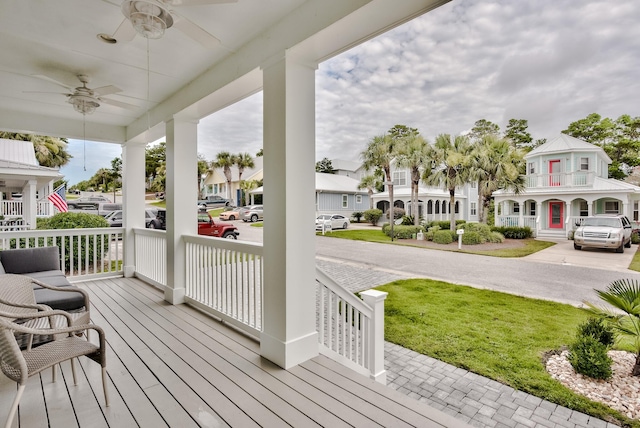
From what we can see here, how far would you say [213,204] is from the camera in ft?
18.4

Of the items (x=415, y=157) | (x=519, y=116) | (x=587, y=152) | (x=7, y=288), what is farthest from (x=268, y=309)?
(x=415, y=157)

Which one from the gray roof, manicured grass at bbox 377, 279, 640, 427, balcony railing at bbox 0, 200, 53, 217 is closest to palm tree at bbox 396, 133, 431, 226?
manicured grass at bbox 377, 279, 640, 427

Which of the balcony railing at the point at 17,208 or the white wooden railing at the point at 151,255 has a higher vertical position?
the balcony railing at the point at 17,208

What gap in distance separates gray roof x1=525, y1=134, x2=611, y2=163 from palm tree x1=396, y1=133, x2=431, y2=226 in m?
2.48

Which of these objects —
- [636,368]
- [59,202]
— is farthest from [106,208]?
[636,368]

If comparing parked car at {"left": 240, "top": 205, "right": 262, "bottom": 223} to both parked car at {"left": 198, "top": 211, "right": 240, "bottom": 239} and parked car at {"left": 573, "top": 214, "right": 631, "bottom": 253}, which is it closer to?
parked car at {"left": 198, "top": 211, "right": 240, "bottom": 239}

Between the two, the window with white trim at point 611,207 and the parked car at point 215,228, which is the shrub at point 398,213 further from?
the window with white trim at point 611,207

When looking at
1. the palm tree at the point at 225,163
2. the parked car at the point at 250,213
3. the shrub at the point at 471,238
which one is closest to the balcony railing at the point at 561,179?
the shrub at the point at 471,238

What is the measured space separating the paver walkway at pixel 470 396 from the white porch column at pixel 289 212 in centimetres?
52

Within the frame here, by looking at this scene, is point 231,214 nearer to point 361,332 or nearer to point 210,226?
point 210,226

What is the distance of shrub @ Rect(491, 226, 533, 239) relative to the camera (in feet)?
10.5

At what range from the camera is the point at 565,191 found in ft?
8.05

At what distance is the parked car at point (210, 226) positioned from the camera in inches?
241

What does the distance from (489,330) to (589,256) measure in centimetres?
207
